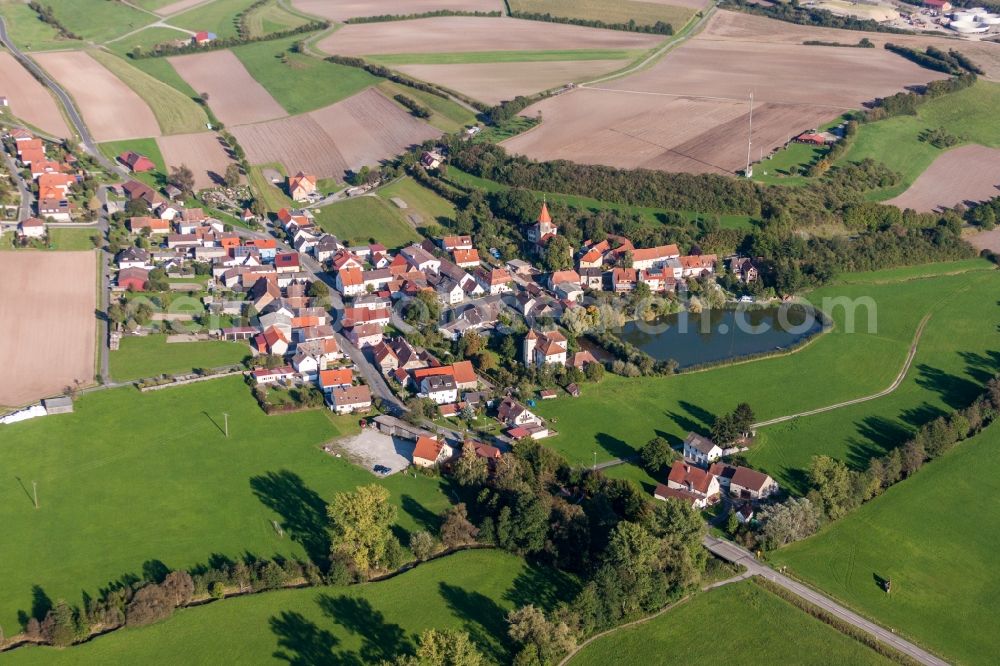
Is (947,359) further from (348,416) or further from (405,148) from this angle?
(405,148)

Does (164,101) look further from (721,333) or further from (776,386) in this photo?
(776,386)

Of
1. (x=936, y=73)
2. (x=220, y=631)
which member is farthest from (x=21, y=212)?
(x=936, y=73)

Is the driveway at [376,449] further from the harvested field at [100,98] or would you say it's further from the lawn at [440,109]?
the harvested field at [100,98]

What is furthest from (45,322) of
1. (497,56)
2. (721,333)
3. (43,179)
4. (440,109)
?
(497,56)

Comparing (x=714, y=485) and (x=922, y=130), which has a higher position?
(x=922, y=130)

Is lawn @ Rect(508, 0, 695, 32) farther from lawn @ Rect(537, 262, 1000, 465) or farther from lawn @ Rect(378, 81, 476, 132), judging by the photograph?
lawn @ Rect(537, 262, 1000, 465)

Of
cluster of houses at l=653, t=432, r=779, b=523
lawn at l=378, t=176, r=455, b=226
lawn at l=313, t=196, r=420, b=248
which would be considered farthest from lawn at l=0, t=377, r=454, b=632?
lawn at l=378, t=176, r=455, b=226
